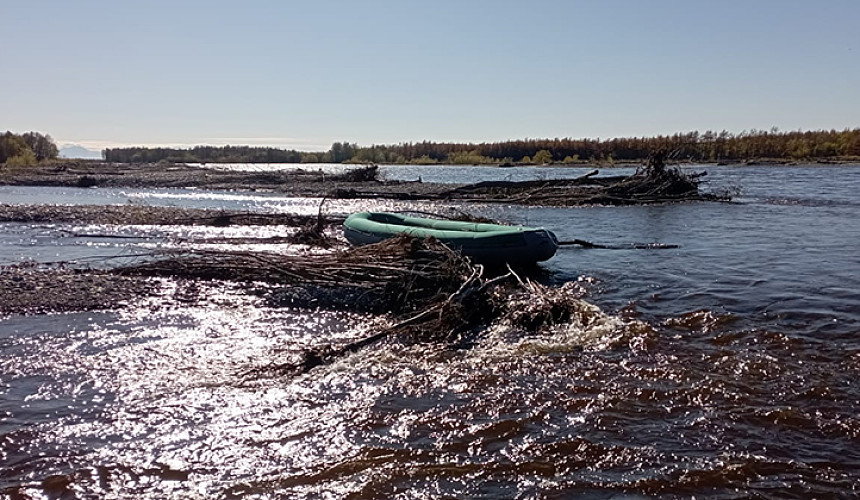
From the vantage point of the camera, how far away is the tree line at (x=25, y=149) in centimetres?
5793

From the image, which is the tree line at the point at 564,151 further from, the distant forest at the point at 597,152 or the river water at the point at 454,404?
the river water at the point at 454,404

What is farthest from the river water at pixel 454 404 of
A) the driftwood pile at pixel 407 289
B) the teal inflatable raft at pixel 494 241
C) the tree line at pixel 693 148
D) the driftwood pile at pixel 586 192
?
the tree line at pixel 693 148

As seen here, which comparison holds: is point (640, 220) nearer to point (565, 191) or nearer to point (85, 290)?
point (565, 191)

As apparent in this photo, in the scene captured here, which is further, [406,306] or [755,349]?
[406,306]

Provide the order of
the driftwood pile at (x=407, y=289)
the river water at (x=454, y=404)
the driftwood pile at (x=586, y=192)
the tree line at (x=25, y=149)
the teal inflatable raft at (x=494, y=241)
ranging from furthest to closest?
the tree line at (x=25, y=149)
the driftwood pile at (x=586, y=192)
the teal inflatable raft at (x=494, y=241)
the driftwood pile at (x=407, y=289)
the river water at (x=454, y=404)

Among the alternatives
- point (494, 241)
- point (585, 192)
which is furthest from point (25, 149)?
point (494, 241)

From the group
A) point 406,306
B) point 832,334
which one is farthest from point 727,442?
point 406,306

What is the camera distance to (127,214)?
21.5 metres

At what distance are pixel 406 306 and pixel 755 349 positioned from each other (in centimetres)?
444

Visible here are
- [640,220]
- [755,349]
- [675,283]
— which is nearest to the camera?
[755,349]

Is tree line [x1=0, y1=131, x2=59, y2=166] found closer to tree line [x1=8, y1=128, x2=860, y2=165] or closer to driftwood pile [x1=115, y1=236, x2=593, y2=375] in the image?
tree line [x1=8, y1=128, x2=860, y2=165]

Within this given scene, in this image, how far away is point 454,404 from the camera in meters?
5.81

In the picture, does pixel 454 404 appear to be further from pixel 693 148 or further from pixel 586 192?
pixel 693 148

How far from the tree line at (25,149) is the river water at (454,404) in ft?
191
